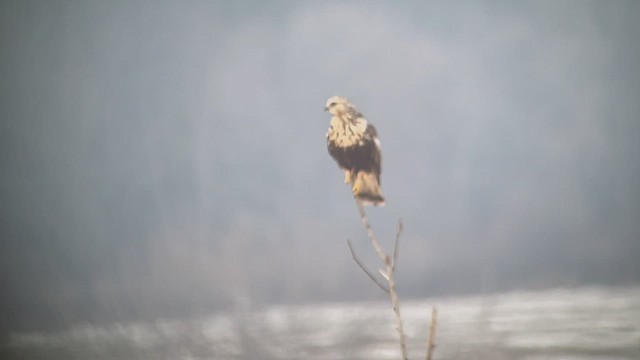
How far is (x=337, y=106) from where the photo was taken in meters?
1.94

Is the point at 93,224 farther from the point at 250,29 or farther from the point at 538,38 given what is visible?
the point at 538,38

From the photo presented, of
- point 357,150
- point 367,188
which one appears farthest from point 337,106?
point 367,188

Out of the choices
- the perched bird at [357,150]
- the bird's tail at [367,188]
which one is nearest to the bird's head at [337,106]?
the perched bird at [357,150]

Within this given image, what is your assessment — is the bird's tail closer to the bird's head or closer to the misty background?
the misty background

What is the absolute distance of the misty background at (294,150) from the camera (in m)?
1.85

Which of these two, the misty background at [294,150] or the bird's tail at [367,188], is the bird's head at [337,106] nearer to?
the misty background at [294,150]

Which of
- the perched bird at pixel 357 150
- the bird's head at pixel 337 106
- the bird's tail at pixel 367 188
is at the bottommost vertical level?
the bird's tail at pixel 367 188

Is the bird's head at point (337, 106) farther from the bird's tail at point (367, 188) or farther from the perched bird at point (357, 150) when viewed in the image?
the bird's tail at point (367, 188)

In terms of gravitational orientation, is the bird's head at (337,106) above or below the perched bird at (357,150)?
above

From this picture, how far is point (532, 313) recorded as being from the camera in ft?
5.87

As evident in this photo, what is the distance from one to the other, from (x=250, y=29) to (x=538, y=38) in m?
1.06

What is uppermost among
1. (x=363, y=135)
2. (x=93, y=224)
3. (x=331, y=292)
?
(x=363, y=135)

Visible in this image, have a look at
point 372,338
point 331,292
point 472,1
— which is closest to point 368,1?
point 472,1

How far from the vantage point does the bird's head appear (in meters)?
1.93
